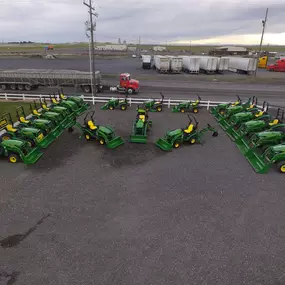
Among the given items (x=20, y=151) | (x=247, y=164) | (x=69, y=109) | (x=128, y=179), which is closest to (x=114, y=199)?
(x=128, y=179)

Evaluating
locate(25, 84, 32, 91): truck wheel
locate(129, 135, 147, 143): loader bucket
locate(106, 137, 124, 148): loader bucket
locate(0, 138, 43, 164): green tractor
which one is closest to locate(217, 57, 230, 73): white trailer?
locate(25, 84, 32, 91): truck wheel

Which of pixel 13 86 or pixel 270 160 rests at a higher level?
pixel 13 86

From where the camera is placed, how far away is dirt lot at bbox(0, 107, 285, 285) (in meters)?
5.96

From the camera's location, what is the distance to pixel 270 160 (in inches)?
415

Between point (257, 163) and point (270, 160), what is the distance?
0.66 meters

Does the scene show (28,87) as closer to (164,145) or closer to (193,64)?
(164,145)

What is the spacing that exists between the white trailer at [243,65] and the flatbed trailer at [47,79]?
30.7m

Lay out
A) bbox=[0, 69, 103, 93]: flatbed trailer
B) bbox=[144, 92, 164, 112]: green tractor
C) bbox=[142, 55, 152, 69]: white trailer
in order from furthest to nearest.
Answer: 1. bbox=[142, 55, 152, 69]: white trailer
2. bbox=[0, 69, 103, 93]: flatbed trailer
3. bbox=[144, 92, 164, 112]: green tractor

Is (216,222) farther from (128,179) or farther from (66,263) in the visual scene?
(66,263)

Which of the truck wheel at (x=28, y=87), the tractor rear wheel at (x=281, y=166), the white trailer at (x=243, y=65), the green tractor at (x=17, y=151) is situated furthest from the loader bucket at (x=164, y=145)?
the white trailer at (x=243, y=65)

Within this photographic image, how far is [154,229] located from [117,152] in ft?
19.0

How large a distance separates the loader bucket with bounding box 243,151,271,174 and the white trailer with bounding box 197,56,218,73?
37.2 m

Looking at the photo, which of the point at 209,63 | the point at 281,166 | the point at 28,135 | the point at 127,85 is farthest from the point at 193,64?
the point at 28,135

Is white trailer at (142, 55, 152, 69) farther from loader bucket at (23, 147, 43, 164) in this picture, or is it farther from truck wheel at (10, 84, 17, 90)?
loader bucket at (23, 147, 43, 164)
